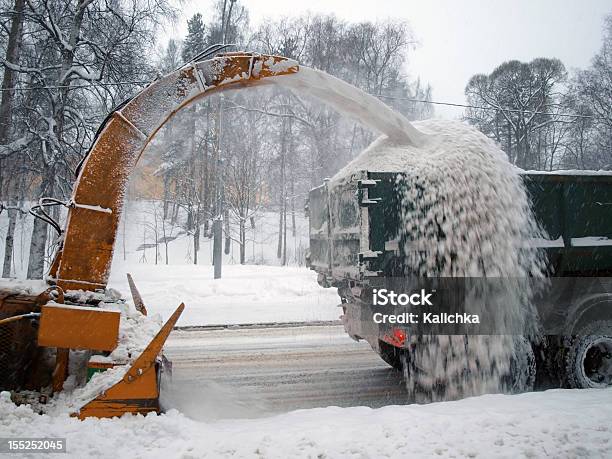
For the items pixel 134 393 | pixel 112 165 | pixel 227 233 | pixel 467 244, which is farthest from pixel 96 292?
pixel 227 233

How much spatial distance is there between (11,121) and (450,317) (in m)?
11.1

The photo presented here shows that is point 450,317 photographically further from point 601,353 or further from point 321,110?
point 321,110

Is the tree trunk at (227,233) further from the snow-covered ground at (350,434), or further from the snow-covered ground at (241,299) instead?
the snow-covered ground at (350,434)

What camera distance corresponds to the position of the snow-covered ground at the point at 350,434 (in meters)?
2.96

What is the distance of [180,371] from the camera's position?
583 cm

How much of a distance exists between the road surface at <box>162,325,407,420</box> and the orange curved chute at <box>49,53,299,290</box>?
1.41m

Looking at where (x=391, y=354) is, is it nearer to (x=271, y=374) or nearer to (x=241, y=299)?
(x=271, y=374)

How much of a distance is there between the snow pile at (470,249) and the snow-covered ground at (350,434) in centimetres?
88

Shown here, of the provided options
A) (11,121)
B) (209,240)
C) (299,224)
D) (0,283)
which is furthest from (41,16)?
(299,224)

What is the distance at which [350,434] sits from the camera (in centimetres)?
318

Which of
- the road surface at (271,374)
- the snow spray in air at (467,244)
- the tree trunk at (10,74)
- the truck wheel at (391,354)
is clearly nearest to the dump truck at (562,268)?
the snow spray in air at (467,244)

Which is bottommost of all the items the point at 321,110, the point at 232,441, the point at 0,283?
the point at 232,441

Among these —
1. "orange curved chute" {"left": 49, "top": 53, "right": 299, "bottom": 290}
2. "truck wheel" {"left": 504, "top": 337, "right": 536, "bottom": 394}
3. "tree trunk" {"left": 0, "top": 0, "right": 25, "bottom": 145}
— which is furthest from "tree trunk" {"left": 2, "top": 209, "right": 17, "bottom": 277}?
"truck wheel" {"left": 504, "top": 337, "right": 536, "bottom": 394}

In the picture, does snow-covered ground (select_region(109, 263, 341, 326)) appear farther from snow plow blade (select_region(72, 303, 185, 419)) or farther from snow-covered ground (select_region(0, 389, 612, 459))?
snow-covered ground (select_region(0, 389, 612, 459))
